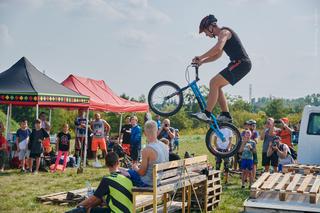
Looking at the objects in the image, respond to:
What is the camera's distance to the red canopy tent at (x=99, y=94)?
18.0m

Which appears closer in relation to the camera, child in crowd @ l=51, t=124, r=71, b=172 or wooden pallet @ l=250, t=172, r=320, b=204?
wooden pallet @ l=250, t=172, r=320, b=204

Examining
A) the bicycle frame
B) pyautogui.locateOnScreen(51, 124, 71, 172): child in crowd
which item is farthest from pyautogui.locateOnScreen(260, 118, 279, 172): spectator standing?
pyautogui.locateOnScreen(51, 124, 71, 172): child in crowd

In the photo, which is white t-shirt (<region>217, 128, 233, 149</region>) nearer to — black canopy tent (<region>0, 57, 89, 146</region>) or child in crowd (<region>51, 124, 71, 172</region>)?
child in crowd (<region>51, 124, 71, 172</region>)

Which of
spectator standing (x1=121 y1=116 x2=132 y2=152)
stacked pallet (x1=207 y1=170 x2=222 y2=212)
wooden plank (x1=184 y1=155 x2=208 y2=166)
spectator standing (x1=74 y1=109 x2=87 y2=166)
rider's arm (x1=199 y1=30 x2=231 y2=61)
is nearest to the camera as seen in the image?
rider's arm (x1=199 y1=30 x2=231 y2=61)

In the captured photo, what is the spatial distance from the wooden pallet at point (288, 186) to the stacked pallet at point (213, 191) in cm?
216

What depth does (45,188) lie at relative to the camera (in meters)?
12.0

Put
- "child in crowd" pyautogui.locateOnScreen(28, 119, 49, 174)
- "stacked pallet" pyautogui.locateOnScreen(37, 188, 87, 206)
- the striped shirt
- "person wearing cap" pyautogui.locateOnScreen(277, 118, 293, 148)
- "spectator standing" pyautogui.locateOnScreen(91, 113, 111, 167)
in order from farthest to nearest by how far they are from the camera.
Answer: "spectator standing" pyautogui.locateOnScreen(91, 113, 111, 167), "child in crowd" pyautogui.locateOnScreen(28, 119, 49, 174), "person wearing cap" pyautogui.locateOnScreen(277, 118, 293, 148), "stacked pallet" pyautogui.locateOnScreen(37, 188, 87, 206), the striped shirt

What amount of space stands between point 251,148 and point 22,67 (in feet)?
26.1

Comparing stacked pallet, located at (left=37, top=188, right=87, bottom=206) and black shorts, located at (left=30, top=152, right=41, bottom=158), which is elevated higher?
black shorts, located at (left=30, top=152, right=41, bottom=158)

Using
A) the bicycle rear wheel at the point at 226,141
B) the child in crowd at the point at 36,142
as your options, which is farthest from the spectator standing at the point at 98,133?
the bicycle rear wheel at the point at 226,141

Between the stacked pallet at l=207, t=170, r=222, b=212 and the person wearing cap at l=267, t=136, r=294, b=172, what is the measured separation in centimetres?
214

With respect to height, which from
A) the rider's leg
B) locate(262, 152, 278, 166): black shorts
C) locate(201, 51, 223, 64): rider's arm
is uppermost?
locate(201, 51, 223, 64): rider's arm

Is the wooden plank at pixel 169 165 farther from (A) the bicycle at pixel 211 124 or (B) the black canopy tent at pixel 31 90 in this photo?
(B) the black canopy tent at pixel 31 90

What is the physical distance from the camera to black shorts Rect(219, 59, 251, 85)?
20.9 feet
